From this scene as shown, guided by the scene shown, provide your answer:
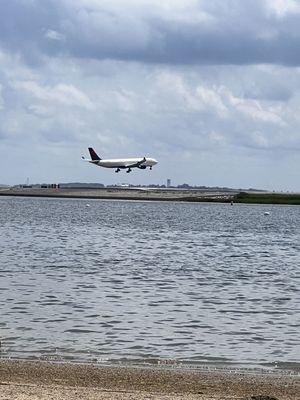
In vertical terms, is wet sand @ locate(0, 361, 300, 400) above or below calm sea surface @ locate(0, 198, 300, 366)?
above

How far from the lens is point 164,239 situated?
3460 inches

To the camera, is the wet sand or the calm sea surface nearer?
the wet sand

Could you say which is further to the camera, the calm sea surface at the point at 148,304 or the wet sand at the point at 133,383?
the calm sea surface at the point at 148,304

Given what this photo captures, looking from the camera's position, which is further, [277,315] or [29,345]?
[277,315]

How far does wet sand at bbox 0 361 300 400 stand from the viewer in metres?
17.6

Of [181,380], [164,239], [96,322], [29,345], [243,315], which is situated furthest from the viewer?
[164,239]

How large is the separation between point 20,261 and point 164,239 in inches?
1372

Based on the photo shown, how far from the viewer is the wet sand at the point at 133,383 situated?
17.6 meters

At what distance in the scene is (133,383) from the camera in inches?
780

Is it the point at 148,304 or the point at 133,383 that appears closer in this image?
the point at 133,383

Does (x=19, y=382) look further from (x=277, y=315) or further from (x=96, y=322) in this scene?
(x=277, y=315)

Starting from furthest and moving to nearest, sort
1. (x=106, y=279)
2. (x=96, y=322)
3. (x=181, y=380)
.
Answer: (x=106, y=279) < (x=96, y=322) < (x=181, y=380)

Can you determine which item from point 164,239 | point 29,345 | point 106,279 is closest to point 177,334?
point 29,345

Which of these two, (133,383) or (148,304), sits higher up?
(133,383)
